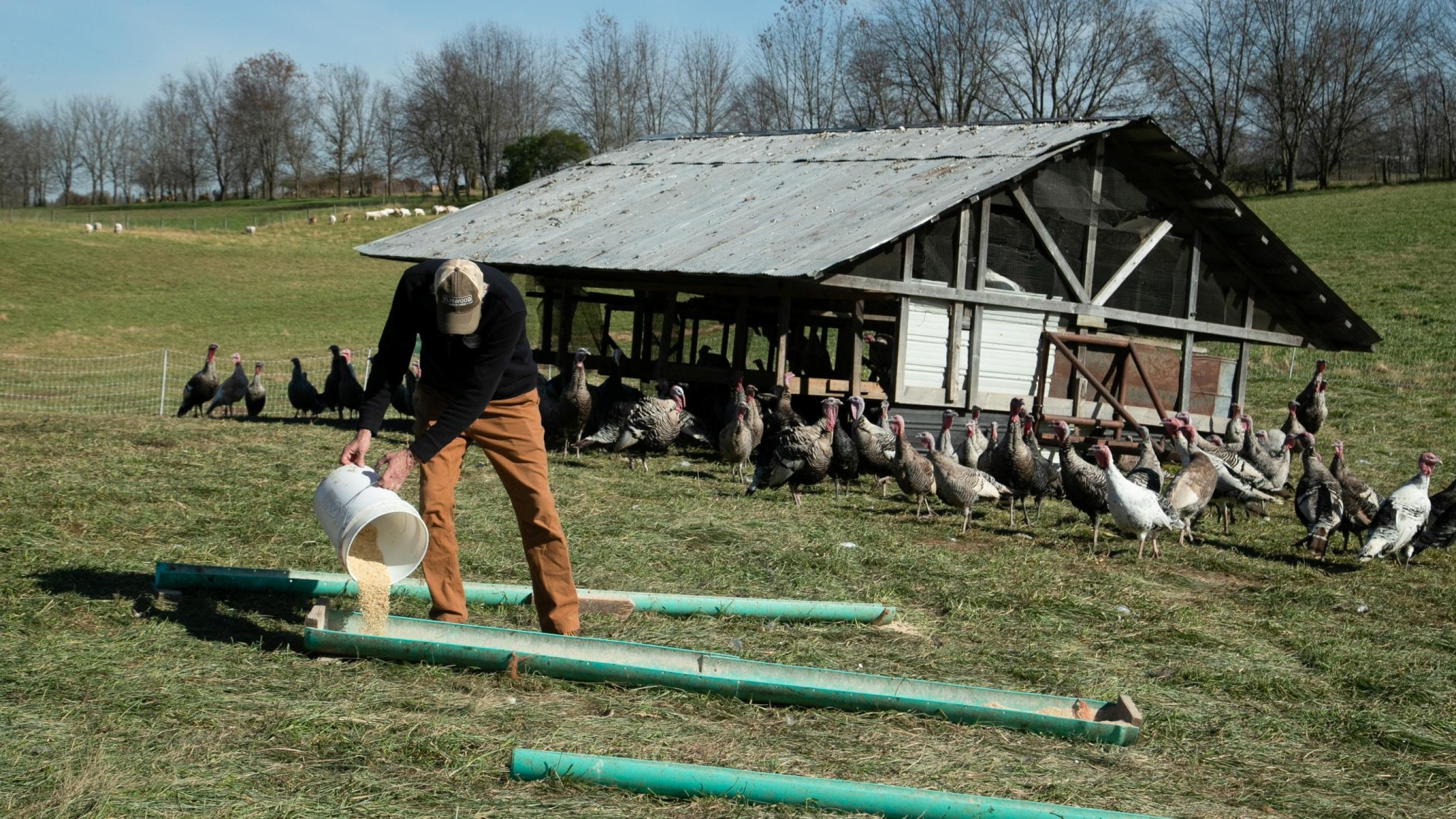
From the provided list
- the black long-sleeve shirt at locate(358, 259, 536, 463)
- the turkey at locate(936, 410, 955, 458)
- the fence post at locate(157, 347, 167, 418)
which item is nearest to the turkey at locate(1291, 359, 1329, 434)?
the turkey at locate(936, 410, 955, 458)

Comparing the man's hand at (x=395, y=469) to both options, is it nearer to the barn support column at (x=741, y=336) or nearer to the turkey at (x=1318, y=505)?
the turkey at (x=1318, y=505)

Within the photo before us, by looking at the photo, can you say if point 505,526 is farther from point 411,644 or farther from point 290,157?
point 290,157

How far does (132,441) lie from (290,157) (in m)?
81.1

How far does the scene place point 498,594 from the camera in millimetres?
6898

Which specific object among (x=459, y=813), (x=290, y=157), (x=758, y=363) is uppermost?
(x=290, y=157)

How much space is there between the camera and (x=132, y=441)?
1238 cm

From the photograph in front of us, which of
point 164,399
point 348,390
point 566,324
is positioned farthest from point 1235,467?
point 164,399

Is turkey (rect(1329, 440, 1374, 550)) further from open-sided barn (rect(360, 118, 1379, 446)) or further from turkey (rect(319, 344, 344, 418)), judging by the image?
turkey (rect(319, 344, 344, 418))

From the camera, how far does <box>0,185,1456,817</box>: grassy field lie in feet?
14.7

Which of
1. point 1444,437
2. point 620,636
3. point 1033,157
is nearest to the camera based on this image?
point 620,636

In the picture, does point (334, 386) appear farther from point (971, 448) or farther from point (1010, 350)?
point (971, 448)

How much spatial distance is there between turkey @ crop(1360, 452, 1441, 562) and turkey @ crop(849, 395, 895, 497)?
453 centimetres

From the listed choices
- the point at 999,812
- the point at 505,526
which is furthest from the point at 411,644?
the point at 505,526

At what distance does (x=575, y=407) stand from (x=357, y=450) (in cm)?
894
